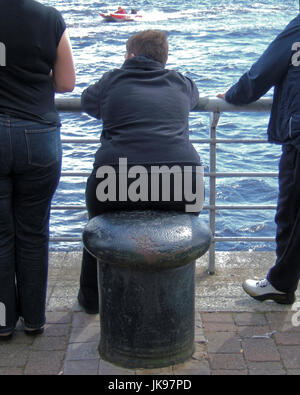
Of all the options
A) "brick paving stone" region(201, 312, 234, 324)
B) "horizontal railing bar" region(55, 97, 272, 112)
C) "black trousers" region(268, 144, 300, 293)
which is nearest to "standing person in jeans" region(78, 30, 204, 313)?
"horizontal railing bar" region(55, 97, 272, 112)

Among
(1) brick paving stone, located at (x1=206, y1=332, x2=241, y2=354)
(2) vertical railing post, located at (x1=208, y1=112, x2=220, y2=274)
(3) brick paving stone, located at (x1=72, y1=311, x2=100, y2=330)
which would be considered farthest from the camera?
(2) vertical railing post, located at (x1=208, y1=112, x2=220, y2=274)

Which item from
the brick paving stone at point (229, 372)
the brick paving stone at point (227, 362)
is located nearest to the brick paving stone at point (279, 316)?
the brick paving stone at point (227, 362)

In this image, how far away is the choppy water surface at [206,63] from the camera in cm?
→ 971

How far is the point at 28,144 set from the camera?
299 centimetres

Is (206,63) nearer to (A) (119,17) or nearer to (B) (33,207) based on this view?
(A) (119,17)

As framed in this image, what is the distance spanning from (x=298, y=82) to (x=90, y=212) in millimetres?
1194

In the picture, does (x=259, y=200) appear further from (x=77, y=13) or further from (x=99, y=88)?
(x=77, y=13)

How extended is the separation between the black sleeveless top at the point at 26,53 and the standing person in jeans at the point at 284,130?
1022 mm

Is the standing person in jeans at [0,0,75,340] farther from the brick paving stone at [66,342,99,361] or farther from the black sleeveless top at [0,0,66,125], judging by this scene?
the brick paving stone at [66,342,99,361]

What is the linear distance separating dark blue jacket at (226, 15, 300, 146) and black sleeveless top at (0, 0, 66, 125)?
1009 millimetres

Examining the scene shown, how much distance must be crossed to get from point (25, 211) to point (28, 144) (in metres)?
0.34

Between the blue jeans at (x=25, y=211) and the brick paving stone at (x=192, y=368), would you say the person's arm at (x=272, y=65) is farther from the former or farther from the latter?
the brick paving stone at (x=192, y=368)

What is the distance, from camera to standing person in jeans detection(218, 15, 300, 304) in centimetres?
325
